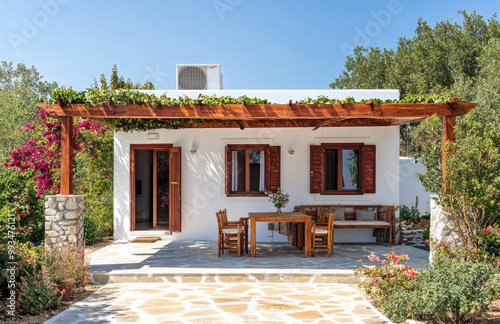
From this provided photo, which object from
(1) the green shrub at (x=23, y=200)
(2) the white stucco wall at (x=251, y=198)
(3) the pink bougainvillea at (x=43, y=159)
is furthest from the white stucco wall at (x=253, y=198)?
(1) the green shrub at (x=23, y=200)

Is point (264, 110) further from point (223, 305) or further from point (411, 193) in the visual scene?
point (411, 193)

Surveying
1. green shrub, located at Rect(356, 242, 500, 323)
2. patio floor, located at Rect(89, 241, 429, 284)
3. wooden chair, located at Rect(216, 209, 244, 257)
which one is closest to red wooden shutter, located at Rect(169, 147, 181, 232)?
patio floor, located at Rect(89, 241, 429, 284)

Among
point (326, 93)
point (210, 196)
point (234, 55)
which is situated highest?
point (234, 55)

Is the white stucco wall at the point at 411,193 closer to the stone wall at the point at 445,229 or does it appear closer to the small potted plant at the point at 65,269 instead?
the stone wall at the point at 445,229

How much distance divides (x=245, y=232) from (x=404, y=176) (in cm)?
795

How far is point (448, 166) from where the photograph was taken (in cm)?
634

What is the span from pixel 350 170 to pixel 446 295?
19.8ft

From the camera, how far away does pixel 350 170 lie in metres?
10.3

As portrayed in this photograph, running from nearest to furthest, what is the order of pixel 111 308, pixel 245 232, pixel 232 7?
pixel 111 308 < pixel 245 232 < pixel 232 7

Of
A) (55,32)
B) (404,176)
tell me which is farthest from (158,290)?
(404,176)

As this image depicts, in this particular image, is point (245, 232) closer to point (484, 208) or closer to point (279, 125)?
point (279, 125)

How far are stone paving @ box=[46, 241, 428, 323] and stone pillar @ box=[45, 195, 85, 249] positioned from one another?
673mm

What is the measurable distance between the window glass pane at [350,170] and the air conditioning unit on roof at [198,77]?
3542mm

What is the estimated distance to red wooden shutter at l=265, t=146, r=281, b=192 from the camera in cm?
1007
